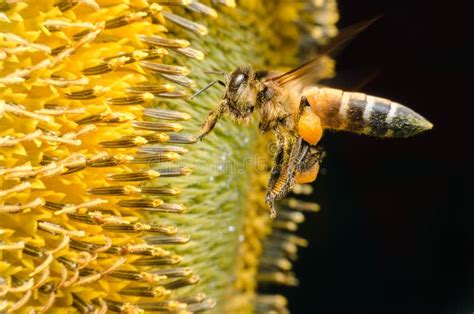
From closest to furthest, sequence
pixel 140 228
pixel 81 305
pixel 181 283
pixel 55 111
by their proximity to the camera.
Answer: pixel 55 111 → pixel 81 305 → pixel 140 228 → pixel 181 283

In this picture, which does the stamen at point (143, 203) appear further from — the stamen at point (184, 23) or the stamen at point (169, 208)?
the stamen at point (184, 23)

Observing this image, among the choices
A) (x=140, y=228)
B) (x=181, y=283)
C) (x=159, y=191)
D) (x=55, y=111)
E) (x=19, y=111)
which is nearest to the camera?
(x=19, y=111)

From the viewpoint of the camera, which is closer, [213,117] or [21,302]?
[21,302]

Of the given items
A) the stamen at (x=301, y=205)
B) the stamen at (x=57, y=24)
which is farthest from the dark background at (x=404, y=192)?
the stamen at (x=57, y=24)

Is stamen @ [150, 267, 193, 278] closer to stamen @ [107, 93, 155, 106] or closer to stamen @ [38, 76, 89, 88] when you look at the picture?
stamen @ [107, 93, 155, 106]

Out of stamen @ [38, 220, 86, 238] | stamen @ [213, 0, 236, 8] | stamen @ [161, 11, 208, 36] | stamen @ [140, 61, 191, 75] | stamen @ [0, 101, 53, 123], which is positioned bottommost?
stamen @ [38, 220, 86, 238]

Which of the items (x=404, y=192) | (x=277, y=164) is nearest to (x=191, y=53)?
(x=277, y=164)

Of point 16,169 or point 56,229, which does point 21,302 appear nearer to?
point 56,229

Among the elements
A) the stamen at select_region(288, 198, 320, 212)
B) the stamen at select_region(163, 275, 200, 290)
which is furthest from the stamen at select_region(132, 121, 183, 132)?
the stamen at select_region(288, 198, 320, 212)
